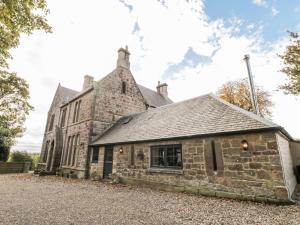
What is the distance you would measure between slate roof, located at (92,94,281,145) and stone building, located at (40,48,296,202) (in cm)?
4

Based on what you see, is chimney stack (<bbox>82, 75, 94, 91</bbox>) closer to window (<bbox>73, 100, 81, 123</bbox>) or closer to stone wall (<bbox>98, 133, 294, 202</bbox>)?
window (<bbox>73, 100, 81, 123</bbox>)

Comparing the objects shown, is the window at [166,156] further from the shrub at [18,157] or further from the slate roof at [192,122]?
the shrub at [18,157]

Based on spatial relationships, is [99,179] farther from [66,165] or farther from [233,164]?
[233,164]

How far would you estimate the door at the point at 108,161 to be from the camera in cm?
1279

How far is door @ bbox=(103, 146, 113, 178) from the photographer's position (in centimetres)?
1279

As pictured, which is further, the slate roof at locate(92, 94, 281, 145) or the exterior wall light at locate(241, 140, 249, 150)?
the slate roof at locate(92, 94, 281, 145)

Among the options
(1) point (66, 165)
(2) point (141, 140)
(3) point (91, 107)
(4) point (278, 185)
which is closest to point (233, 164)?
(4) point (278, 185)

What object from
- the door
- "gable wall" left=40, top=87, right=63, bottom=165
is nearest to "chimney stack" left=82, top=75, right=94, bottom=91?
"gable wall" left=40, top=87, right=63, bottom=165

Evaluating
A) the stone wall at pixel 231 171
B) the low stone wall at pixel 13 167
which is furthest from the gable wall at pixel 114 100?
the low stone wall at pixel 13 167

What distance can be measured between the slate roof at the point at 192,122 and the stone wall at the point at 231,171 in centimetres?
39

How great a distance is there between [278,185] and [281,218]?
1.76 m

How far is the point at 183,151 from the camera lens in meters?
8.70

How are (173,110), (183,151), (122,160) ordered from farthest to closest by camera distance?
(173,110) < (122,160) < (183,151)

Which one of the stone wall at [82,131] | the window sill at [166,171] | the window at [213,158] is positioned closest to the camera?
the window at [213,158]
